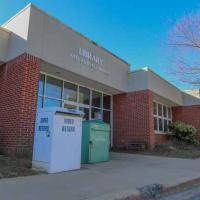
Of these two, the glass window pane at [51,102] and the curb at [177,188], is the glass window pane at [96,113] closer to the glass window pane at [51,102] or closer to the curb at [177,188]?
the glass window pane at [51,102]

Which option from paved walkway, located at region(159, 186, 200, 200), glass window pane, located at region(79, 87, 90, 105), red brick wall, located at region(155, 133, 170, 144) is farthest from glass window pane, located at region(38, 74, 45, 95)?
red brick wall, located at region(155, 133, 170, 144)

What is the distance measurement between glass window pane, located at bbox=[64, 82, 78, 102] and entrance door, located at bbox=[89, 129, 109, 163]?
3.72 metres

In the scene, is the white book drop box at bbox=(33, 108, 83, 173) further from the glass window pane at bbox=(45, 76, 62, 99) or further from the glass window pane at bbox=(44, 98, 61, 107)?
the glass window pane at bbox=(45, 76, 62, 99)

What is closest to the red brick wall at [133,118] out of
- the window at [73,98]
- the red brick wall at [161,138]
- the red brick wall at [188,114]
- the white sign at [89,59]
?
the window at [73,98]

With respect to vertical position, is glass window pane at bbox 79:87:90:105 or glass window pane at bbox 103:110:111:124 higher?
glass window pane at bbox 79:87:90:105

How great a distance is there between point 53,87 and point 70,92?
1263 millimetres

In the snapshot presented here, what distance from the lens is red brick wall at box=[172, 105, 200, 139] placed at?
20.1 meters

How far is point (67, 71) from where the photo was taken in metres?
11.4

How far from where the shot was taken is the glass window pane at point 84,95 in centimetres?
1368

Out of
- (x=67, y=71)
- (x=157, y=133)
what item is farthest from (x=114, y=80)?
(x=157, y=133)

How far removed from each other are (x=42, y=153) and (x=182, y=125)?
45.6 ft

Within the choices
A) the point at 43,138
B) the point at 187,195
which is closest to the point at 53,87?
the point at 43,138

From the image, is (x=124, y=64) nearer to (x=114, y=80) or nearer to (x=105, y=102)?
(x=114, y=80)

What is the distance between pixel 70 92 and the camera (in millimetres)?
12961
